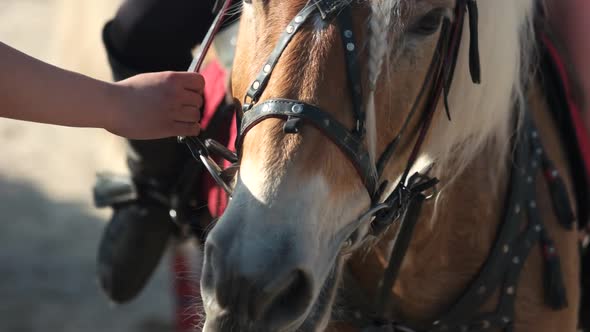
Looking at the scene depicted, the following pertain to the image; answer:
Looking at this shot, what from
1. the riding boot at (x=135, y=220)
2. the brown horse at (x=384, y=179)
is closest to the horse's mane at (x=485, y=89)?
the brown horse at (x=384, y=179)

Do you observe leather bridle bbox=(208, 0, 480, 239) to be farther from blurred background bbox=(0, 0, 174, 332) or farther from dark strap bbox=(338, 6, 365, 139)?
blurred background bbox=(0, 0, 174, 332)

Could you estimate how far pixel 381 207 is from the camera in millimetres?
1308

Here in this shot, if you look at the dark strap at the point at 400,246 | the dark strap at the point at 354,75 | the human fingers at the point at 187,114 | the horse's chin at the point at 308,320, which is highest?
the dark strap at the point at 354,75

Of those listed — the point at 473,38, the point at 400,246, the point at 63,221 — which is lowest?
the point at 63,221

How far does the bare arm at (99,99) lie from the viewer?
4.46 ft

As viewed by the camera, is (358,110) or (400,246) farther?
(400,246)

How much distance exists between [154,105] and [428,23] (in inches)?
19.3

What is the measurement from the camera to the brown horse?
1164 mm

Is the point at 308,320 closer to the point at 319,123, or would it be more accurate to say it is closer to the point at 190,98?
the point at 319,123

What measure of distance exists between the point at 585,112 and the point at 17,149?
13.4 ft

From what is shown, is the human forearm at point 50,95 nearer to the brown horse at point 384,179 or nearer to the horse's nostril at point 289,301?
the brown horse at point 384,179

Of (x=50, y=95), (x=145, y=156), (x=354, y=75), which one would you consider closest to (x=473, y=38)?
Result: (x=354, y=75)

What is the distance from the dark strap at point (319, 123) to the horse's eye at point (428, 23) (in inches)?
8.9

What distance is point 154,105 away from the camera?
1458mm
